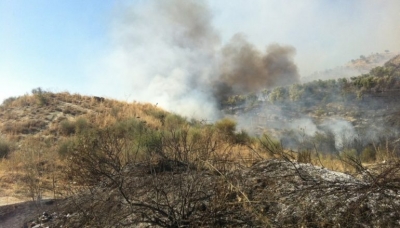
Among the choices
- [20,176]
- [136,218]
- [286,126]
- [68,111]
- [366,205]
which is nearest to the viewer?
[366,205]

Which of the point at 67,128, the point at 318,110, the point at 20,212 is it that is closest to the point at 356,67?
the point at 318,110

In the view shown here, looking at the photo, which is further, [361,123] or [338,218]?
[361,123]

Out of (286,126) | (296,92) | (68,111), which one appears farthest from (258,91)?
(68,111)

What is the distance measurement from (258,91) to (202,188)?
135 ft

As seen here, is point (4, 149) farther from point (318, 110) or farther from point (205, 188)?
point (318, 110)

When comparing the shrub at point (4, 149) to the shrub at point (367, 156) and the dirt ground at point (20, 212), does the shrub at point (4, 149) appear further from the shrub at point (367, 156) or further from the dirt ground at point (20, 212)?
the shrub at point (367, 156)

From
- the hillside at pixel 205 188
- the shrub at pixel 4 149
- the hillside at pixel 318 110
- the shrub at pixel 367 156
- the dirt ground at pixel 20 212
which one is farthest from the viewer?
the hillside at pixel 318 110

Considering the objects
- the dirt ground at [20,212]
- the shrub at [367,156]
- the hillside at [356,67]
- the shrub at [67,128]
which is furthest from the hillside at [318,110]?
the hillside at [356,67]

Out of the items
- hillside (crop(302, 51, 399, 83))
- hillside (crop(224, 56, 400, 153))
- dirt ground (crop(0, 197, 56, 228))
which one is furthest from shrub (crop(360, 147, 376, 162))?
hillside (crop(302, 51, 399, 83))

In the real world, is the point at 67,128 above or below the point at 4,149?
above

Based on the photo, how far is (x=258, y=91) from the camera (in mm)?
44531

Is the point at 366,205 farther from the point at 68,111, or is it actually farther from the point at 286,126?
the point at 286,126

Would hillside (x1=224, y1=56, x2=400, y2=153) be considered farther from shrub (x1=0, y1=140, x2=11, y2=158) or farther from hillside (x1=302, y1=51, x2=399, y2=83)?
hillside (x1=302, y1=51, x2=399, y2=83)

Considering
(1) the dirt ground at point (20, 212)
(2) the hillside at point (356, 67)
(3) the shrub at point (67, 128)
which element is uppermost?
(2) the hillside at point (356, 67)
